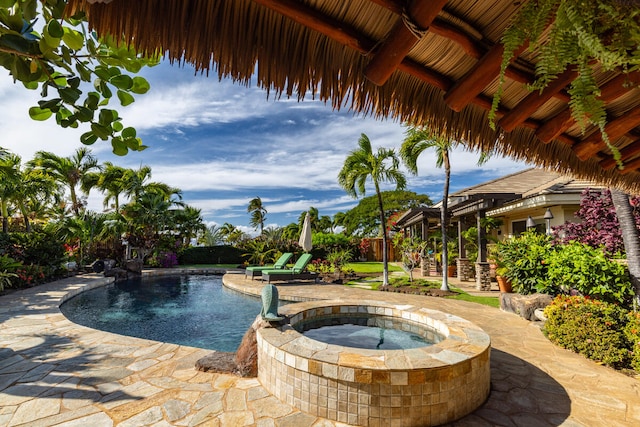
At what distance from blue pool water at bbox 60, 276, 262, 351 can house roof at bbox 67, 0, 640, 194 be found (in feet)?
20.7

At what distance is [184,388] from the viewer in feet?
14.2

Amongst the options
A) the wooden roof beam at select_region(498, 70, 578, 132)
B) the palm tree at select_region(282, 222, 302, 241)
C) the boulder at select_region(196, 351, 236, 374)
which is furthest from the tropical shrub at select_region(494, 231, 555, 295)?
the palm tree at select_region(282, 222, 302, 241)

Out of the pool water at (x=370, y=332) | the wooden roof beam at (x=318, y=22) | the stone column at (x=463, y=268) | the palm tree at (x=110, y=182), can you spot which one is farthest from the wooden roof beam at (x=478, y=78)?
the palm tree at (x=110, y=182)

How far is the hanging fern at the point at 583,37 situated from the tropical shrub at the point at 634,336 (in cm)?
596

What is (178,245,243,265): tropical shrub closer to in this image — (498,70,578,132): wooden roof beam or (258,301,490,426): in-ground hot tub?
(258,301,490,426): in-ground hot tub

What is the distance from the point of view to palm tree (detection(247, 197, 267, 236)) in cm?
4412

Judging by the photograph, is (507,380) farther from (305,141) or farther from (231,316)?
(305,141)

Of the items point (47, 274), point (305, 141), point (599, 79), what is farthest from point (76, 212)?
point (599, 79)

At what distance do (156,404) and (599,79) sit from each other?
5.13m

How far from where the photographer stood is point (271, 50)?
1.78 meters

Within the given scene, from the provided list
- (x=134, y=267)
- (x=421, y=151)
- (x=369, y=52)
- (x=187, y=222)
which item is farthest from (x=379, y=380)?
(x=187, y=222)

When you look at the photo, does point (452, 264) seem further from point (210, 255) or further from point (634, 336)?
point (210, 255)

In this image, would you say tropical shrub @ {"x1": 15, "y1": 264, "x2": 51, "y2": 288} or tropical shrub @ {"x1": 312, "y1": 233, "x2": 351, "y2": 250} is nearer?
tropical shrub @ {"x1": 15, "y1": 264, "x2": 51, "y2": 288}

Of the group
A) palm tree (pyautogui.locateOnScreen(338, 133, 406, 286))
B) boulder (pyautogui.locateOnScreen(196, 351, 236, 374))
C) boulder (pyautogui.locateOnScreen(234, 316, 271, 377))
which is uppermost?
palm tree (pyautogui.locateOnScreen(338, 133, 406, 286))
